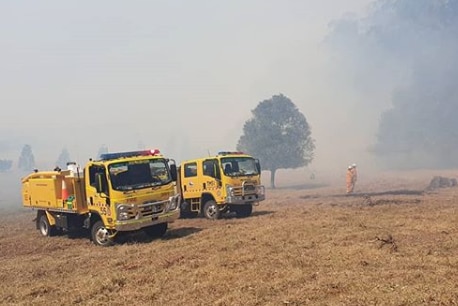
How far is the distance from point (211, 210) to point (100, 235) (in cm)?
599

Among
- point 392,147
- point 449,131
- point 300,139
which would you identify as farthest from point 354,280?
point 392,147

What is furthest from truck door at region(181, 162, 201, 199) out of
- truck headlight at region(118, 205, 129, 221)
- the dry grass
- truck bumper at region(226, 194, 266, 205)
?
truck headlight at region(118, 205, 129, 221)

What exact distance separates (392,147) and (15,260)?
80960 millimetres

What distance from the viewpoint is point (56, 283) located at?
10.1 meters

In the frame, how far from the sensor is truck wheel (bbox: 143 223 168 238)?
619 inches

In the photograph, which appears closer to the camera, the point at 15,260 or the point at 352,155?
the point at 15,260

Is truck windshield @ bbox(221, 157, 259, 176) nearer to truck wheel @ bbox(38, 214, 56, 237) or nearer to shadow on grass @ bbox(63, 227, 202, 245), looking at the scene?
shadow on grass @ bbox(63, 227, 202, 245)

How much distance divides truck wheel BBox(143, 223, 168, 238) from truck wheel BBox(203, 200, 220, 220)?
3.90 m

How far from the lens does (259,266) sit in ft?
32.3

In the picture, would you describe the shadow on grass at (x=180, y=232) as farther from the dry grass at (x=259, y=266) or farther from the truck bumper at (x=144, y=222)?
the truck bumper at (x=144, y=222)

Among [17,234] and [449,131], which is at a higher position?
[449,131]

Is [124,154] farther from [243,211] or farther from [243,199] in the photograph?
[243,211]

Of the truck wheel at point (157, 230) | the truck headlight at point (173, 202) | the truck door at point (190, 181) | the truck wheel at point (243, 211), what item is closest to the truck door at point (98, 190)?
the truck headlight at point (173, 202)

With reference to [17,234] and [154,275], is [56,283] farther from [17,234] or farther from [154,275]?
[17,234]
